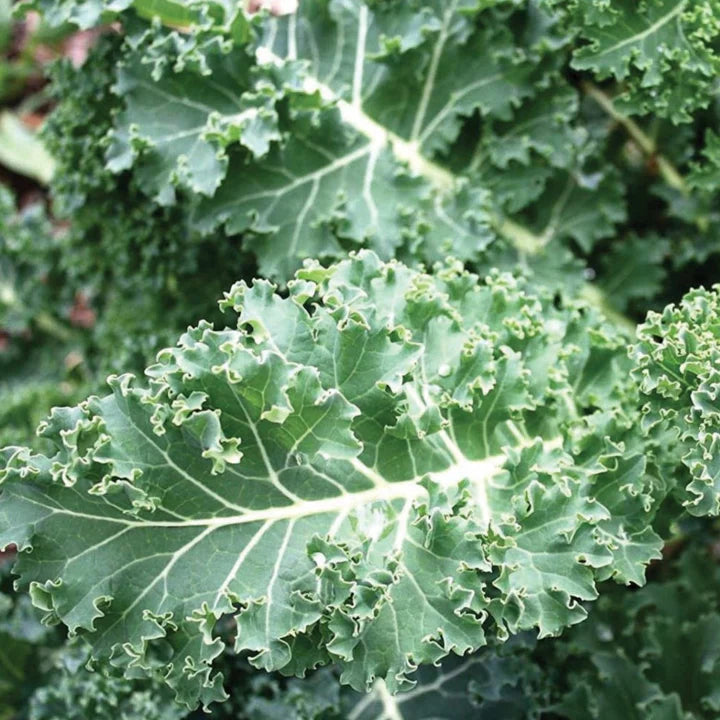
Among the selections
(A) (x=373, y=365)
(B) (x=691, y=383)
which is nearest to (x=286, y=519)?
(A) (x=373, y=365)

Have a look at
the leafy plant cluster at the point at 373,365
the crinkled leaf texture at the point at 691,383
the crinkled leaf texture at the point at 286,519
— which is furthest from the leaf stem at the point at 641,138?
the crinkled leaf texture at the point at 286,519

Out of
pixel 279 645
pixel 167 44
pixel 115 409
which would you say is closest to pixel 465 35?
pixel 167 44

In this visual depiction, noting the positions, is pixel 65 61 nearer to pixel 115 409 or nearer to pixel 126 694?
pixel 115 409

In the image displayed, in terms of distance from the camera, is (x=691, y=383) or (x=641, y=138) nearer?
(x=691, y=383)

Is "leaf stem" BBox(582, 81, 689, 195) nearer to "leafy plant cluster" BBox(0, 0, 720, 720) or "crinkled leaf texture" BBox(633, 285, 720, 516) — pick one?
"leafy plant cluster" BBox(0, 0, 720, 720)

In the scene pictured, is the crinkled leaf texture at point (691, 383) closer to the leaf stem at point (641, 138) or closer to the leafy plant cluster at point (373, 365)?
the leafy plant cluster at point (373, 365)

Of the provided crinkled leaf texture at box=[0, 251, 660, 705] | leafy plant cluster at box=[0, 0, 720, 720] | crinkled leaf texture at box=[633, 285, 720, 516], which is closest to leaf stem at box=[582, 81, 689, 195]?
leafy plant cluster at box=[0, 0, 720, 720]

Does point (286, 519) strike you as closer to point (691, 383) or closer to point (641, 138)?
point (691, 383)
